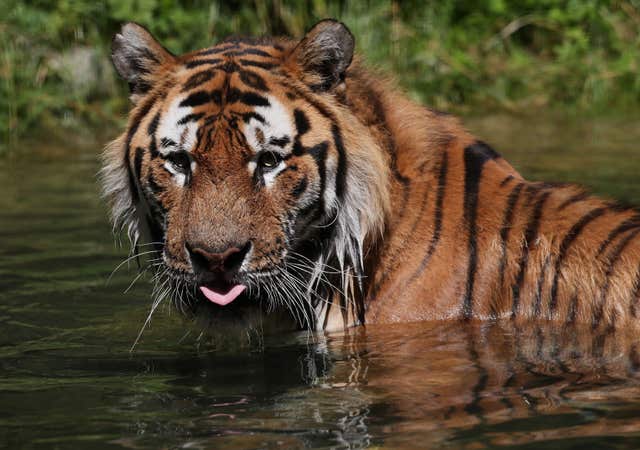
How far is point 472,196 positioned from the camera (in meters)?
4.13

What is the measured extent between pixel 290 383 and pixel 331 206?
0.61m

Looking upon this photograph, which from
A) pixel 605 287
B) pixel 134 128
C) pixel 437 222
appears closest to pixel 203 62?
pixel 134 128

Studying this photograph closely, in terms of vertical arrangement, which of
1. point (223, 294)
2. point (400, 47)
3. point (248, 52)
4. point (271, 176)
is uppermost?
point (400, 47)

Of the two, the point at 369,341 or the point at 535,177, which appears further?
the point at 535,177

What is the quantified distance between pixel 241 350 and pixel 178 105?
844 millimetres

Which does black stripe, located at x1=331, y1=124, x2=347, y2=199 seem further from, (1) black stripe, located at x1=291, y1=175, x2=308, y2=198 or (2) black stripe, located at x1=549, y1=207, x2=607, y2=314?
(2) black stripe, located at x1=549, y1=207, x2=607, y2=314

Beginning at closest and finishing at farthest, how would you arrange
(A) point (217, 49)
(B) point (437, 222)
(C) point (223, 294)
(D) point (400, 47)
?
(C) point (223, 294), (B) point (437, 222), (A) point (217, 49), (D) point (400, 47)

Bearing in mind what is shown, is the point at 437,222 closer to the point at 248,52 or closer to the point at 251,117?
the point at 251,117

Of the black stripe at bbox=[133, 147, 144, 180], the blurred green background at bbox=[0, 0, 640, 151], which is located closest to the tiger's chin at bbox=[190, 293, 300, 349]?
the black stripe at bbox=[133, 147, 144, 180]

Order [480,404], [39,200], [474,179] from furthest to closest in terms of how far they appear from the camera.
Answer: [39,200], [474,179], [480,404]

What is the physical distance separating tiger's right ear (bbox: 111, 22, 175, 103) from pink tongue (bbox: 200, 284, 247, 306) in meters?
0.77

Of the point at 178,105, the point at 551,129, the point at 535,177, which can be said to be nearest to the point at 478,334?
the point at 178,105

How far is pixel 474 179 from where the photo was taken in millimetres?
4172

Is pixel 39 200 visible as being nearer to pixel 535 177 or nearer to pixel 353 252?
pixel 535 177
